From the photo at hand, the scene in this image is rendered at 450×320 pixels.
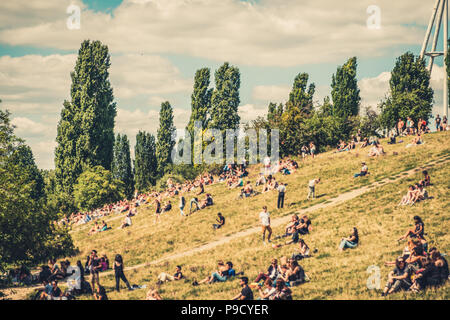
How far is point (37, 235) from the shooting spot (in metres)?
27.9

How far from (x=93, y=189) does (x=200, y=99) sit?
2571 cm

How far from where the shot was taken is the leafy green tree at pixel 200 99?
250 feet

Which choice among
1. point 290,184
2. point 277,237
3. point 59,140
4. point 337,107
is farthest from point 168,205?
point 337,107

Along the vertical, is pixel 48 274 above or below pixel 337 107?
below

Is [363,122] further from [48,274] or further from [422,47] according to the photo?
[48,274]

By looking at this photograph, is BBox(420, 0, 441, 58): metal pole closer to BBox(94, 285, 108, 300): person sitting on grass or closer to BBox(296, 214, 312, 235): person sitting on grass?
BBox(296, 214, 312, 235): person sitting on grass

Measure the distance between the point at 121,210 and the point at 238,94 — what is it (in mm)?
36151

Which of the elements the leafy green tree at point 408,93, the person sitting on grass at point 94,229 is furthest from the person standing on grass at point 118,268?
the leafy green tree at point 408,93

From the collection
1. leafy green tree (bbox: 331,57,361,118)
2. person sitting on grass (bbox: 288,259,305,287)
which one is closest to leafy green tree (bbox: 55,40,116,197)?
leafy green tree (bbox: 331,57,361,118)

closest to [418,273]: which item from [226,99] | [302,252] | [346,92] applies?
[302,252]

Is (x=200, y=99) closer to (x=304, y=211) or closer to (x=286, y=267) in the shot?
(x=304, y=211)

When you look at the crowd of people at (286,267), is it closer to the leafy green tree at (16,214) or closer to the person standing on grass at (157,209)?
the person standing on grass at (157,209)

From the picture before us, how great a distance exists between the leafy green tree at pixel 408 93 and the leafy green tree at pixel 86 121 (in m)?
41.6

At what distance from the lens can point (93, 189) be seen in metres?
61.4
